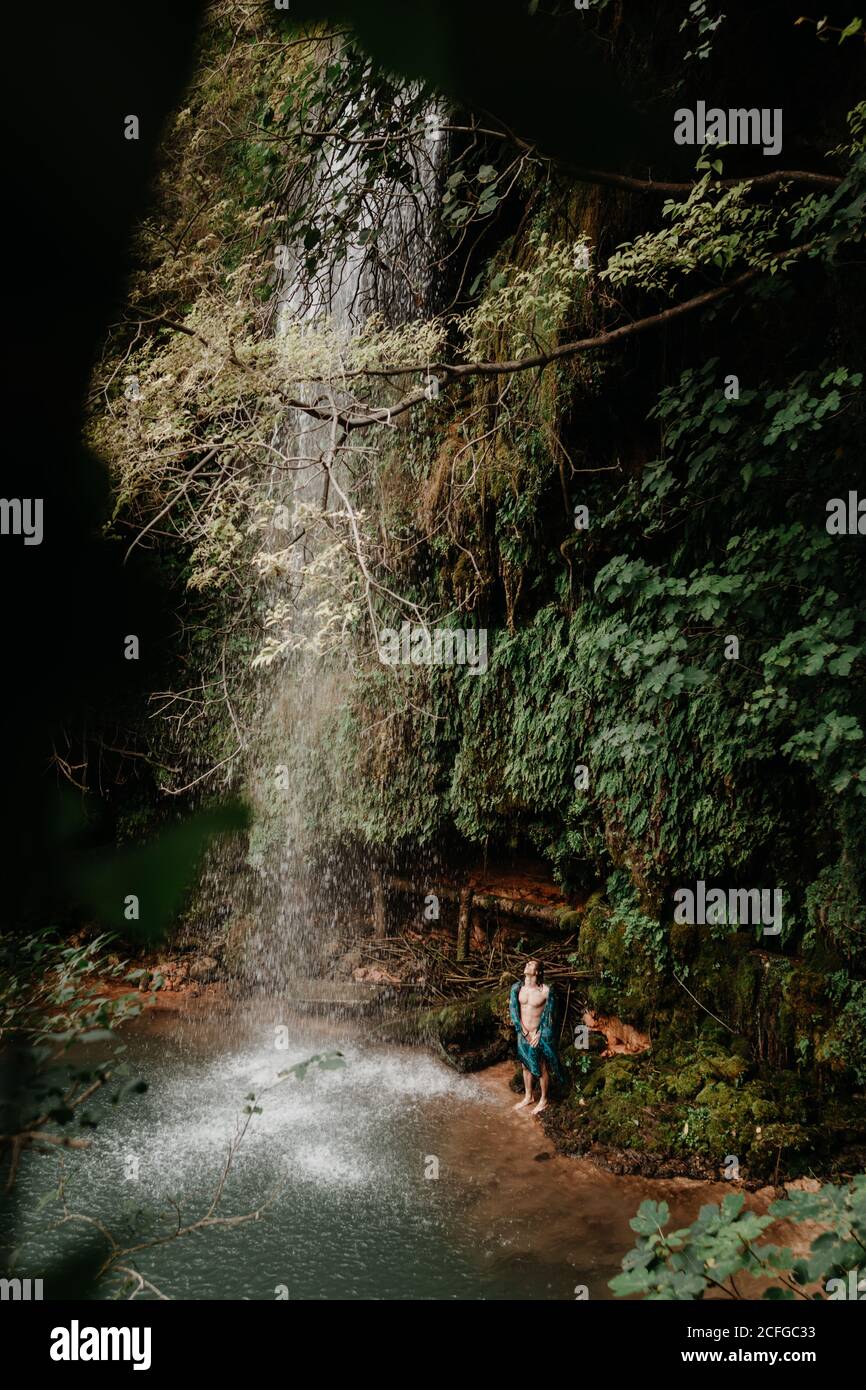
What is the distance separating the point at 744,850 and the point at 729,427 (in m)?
2.65

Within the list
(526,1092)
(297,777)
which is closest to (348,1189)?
(526,1092)

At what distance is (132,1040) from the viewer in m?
7.16

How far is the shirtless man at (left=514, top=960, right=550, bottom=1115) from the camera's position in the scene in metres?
5.79

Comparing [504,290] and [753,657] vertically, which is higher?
[504,290]

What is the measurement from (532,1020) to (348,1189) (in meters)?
1.73

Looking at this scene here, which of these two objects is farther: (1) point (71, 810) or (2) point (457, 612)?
(2) point (457, 612)

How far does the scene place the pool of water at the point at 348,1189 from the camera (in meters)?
4.04

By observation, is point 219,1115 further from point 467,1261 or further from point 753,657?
point 753,657

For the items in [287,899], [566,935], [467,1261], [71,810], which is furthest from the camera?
[287,899]

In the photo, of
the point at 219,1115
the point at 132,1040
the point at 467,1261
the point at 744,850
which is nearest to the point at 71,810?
the point at 467,1261

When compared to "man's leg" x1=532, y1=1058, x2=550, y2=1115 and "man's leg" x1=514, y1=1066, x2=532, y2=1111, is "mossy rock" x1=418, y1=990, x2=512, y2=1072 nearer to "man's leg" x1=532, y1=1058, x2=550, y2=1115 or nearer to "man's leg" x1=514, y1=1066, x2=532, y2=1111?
"man's leg" x1=514, y1=1066, x2=532, y2=1111

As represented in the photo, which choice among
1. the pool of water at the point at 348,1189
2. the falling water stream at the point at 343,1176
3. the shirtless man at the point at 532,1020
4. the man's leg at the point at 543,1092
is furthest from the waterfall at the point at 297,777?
the man's leg at the point at 543,1092

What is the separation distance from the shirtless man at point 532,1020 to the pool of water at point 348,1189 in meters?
0.18

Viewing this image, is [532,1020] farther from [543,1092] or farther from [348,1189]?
[348,1189]
